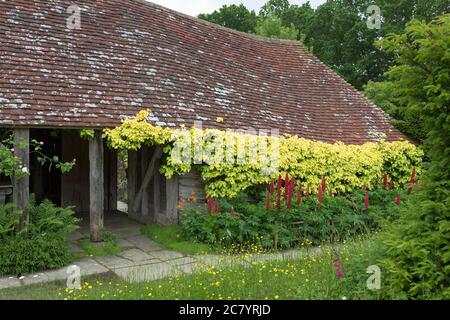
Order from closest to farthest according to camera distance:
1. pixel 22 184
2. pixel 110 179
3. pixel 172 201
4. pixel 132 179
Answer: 1. pixel 22 184
2. pixel 172 201
3. pixel 132 179
4. pixel 110 179

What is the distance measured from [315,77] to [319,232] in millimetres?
7984

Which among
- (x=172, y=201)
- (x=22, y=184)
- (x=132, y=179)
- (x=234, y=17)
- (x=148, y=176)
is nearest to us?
(x=22, y=184)

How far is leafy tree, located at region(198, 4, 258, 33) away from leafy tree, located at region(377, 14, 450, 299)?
31542 millimetres

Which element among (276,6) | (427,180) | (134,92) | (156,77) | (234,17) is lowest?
(427,180)

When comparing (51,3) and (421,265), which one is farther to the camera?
(51,3)

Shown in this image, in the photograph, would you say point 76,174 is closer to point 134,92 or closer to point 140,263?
point 134,92

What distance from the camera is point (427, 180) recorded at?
4.88m

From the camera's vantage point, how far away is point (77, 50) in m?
9.17

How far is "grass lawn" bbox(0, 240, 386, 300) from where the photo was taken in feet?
16.1

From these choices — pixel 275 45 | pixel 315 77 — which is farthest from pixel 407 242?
pixel 275 45

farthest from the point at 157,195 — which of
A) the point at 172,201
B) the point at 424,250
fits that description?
the point at 424,250

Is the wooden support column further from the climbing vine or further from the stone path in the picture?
the stone path

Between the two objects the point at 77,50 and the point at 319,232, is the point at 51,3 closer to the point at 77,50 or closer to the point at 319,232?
the point at 77,50

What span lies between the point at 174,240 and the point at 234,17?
97.5 feet
